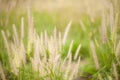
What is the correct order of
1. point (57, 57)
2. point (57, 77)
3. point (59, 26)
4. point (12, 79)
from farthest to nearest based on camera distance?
point (59, 26)
point (12, 79)
point (57, 77)
point (57, 57)

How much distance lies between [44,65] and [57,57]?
0.13 m

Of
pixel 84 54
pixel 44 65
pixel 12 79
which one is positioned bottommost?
pixel 84 54

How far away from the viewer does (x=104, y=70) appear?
2.54m

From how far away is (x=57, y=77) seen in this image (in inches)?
88.7

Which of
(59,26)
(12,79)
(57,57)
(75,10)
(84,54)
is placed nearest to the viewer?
(57,57)

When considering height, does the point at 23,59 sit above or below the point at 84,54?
above

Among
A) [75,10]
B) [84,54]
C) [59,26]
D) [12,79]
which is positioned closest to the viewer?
[12,79]

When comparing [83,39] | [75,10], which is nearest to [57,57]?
[83,39]

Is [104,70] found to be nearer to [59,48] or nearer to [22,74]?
[59,48]

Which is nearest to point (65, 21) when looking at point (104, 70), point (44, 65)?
point (104, 70)

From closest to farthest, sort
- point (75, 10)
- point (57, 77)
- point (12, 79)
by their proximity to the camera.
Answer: point (57, 77) < point (12, 79) < point (75, 10)

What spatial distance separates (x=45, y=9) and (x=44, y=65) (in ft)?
10.1

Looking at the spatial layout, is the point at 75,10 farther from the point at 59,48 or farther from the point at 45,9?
the point at 59,48

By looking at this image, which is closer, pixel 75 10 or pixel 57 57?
pixel 57 57
